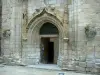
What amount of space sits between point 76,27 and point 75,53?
151 cm

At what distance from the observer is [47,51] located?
15.9m

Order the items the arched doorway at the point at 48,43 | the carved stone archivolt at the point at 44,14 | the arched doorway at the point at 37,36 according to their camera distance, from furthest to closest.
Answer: the arched doorway at the point at 48,43
the arched doorway at the point at 37,36
the carved stone archivolt at the point at 44,14

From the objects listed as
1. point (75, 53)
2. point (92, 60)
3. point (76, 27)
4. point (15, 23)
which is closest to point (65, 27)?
point (76, 27)

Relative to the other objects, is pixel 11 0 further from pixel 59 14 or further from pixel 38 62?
pixel 38 62

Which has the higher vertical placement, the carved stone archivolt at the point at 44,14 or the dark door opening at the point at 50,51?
the carved stone archivolt at the point at 44,14

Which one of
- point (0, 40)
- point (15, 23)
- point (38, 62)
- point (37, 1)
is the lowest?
point (38, 62)

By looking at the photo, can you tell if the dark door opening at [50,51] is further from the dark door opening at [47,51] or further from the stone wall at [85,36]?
the stone wall at [85,36]

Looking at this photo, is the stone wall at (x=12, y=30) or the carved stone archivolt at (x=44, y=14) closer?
the carved stone archivolt at (x=44, y=14)

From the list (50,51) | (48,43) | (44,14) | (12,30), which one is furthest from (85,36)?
(12,30)

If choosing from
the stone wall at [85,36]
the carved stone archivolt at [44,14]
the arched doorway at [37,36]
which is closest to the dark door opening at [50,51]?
the arched doorway at [37,36]

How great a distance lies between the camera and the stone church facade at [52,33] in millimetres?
12156

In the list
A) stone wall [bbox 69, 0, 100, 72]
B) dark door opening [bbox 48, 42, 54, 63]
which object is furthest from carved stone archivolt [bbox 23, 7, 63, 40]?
dark door opening [bbox 48, 42, 54, 63]

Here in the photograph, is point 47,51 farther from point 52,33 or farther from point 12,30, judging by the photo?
point 12,30

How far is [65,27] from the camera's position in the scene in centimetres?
1320
